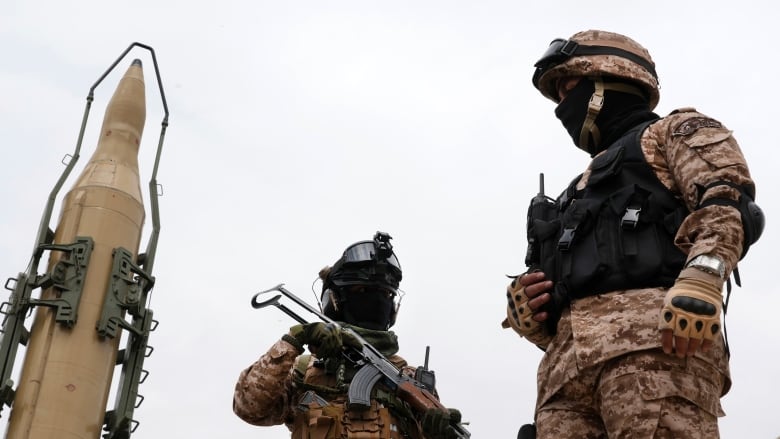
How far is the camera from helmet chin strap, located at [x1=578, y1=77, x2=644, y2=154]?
509 cm

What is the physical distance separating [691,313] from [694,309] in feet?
0.06

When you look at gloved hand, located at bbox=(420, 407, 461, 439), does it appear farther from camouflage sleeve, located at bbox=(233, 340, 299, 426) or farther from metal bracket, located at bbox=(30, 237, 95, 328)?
metal bracket, located at bbox=(30, 237, 95, 328)

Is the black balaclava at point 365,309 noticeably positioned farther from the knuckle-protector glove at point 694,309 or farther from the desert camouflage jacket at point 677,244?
the knuckle-protector glove at point 694,309

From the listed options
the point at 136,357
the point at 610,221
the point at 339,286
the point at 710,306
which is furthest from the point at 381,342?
the point at 710,306

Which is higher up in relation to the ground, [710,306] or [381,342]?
[381,342]

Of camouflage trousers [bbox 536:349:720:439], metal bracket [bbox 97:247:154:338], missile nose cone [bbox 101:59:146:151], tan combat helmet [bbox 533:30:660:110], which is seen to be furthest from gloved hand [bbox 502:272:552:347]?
missile nose cone [bbox 101:59:146:151]

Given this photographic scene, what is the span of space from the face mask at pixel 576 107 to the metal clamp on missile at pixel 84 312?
21.6ft

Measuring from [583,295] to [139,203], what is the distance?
25.9 ft

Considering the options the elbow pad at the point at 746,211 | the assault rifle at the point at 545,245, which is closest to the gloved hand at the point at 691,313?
the elbow pad at the point at 746,211

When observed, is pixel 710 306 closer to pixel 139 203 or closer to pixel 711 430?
pixel 711 430

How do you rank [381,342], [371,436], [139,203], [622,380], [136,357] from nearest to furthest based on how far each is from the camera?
[622,380], [371,436], [381,342], [136,357], [139,203]

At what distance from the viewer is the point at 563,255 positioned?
186 inches

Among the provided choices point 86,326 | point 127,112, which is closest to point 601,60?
point 86,326

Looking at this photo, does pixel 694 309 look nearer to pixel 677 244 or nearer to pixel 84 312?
pixel 677 244
